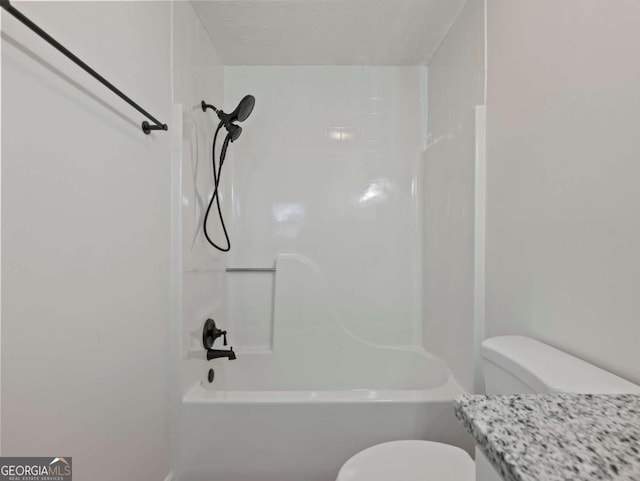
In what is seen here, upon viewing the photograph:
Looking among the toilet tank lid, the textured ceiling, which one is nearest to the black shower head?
the textured ceiling

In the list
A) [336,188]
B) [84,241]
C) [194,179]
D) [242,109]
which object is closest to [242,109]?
[242,109]

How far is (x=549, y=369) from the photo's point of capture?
0.88 metres

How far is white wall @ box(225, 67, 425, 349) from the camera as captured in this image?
232 cm

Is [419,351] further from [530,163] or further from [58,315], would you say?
[58,315]

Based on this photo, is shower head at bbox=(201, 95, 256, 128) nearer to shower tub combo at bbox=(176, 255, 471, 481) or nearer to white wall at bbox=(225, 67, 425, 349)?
white wall at bbox=(225, 67, 425, 349)

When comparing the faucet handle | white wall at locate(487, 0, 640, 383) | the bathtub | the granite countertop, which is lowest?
the bathtub

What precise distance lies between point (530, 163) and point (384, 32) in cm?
120

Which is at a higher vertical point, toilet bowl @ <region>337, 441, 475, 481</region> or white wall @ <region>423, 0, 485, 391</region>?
white wall @ <region>423, 0, 485, 391</region>

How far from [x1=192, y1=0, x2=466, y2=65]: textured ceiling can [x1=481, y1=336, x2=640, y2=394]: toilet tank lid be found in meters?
1.59

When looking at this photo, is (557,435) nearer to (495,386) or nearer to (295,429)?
(495,386)

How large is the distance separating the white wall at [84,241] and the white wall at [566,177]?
51.5 inches

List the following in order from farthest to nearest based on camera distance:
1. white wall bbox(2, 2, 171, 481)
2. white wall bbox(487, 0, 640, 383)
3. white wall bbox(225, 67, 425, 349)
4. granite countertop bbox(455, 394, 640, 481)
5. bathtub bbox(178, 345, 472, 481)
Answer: white wall bbox(225, 67, 425, 349)
bathtub bbox(178, 345, 472, 481)
white wall bbox(487, 0, 640, 383)
white wall bbox(2, 2, 171, 481)
granite countertop bbox(455, 394, 640, 481)

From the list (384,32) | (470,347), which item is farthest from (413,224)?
(384,32)

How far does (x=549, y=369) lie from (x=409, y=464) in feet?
1.71
